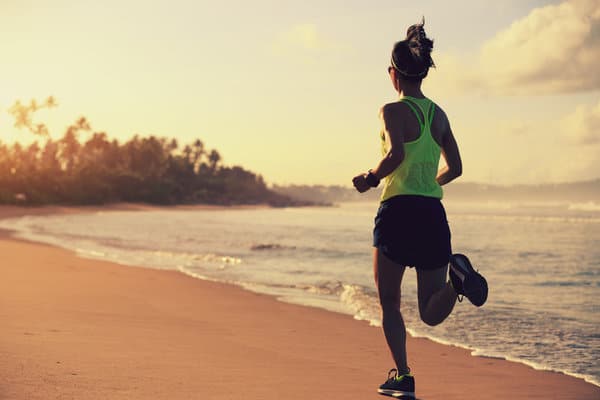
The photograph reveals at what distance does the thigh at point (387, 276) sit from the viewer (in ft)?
12.7

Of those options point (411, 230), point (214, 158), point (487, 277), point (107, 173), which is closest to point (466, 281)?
Answer: point (411, 230)

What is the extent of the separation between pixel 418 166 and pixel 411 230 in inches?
14.2

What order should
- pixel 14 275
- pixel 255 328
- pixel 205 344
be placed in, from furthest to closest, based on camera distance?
pixel 14 275 < pixel 255 328 < pixel 205 344

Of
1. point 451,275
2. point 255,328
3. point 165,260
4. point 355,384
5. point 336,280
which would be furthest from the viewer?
point 165,260

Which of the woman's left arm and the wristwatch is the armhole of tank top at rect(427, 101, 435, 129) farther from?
the wristwatch

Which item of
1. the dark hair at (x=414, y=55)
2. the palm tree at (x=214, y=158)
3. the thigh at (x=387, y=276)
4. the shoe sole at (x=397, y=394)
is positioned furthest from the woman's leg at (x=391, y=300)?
the palm tree at (x=214, y=158)

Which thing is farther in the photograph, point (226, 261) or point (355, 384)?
point (226, 261)

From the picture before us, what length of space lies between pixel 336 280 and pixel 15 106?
94942 millimetres

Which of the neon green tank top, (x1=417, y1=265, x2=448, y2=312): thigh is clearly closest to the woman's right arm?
the neon green tank top

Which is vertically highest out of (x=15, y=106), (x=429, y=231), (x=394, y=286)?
(x=15, y=106)

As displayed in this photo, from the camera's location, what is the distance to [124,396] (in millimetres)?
3799

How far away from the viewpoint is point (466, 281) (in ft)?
12.2

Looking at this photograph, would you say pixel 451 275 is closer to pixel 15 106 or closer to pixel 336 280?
pixel 336 280

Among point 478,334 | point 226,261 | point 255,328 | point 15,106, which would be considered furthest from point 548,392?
point 15,106
